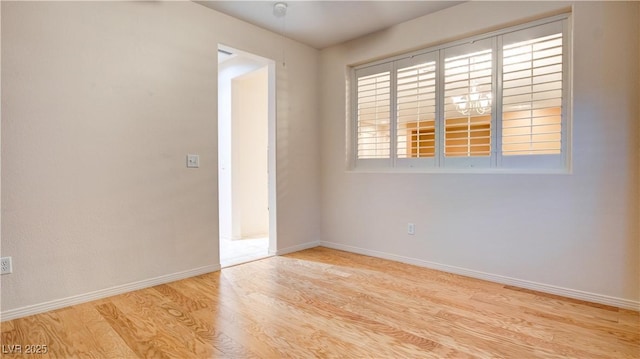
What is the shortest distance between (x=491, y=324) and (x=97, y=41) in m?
3.38

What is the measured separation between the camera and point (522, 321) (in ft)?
7.13

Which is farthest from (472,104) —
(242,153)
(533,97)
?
(242,153)

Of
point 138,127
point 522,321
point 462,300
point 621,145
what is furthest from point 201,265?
point 621,145

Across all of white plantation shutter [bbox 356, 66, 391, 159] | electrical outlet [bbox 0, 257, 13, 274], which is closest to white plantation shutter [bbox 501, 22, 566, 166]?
white plantation shutter [bbox 356, 66, 391, 159]

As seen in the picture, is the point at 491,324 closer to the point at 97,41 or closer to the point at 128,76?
the point at 128,76

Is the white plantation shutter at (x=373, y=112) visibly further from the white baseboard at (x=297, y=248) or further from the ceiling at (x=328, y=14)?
the white baseboard at (x=297, y=248)

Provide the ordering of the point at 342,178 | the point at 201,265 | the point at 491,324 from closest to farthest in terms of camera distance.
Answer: the point at 491,324, the point at 201,265, the point at 342,178

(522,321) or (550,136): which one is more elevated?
(550,136)

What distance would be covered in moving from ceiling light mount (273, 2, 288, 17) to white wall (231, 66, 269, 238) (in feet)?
4.70

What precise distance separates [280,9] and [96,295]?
111 inches

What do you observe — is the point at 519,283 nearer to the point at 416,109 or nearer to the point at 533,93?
the point at 533,93

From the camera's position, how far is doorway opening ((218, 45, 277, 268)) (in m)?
4.66

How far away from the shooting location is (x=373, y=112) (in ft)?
12.7

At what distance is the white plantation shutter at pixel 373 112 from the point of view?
148 inches
